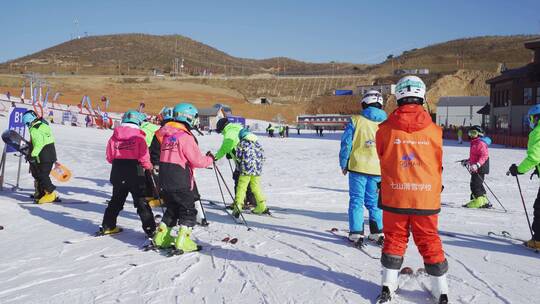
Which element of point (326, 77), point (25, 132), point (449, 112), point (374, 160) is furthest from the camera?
point (326, 77)

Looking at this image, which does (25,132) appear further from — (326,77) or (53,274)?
(326,77)

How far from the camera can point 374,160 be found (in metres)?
5.59

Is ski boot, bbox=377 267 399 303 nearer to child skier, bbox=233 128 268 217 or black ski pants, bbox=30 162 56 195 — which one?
child skier, bbox=233 128 268 217

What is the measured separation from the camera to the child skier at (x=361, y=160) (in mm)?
5598

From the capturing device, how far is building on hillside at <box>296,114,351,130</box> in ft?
212

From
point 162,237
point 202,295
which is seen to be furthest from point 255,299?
point 162,237

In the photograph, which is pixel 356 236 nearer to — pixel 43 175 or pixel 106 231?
pixel 106 231

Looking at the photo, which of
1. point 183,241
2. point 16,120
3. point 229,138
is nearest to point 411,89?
point 183,241

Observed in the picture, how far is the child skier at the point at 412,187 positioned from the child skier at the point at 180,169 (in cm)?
241

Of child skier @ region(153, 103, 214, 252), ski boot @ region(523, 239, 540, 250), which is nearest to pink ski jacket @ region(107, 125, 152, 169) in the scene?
child skier @ region(153, 103, 214, 252)

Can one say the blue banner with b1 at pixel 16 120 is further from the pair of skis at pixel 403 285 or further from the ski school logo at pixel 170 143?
the pair of skis at pixel 403 285

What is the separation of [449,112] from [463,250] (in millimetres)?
62264

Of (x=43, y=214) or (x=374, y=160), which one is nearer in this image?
(x=374, y=160)

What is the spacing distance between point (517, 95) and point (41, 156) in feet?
140
